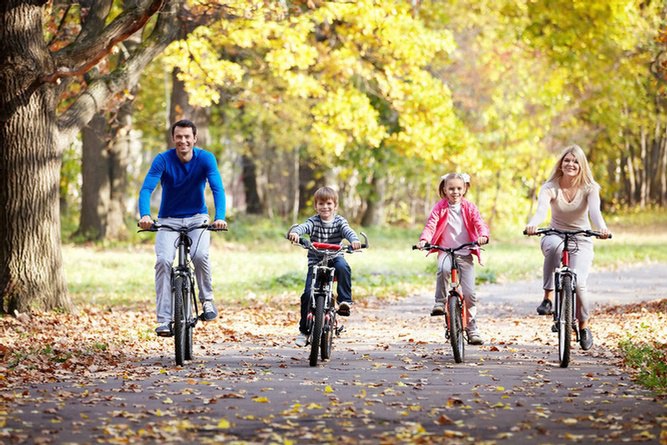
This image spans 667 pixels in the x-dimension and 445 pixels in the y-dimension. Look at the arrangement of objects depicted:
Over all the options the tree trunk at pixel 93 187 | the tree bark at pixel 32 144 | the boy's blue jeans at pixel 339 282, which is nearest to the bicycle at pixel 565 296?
the boy's blue jeans at pixel 339 282

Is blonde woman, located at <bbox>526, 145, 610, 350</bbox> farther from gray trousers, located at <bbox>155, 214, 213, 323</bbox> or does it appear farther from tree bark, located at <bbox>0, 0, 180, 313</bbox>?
tree bark, located at <bbox>0, 0, 180, 313</bbox>

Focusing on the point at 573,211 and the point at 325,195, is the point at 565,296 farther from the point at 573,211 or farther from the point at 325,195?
the point at 325,195

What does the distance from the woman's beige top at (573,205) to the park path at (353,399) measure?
1.36 m

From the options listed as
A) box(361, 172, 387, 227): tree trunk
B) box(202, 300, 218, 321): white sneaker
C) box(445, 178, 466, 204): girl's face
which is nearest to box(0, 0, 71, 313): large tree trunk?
box(202, 300, 218, 321): white sneaker

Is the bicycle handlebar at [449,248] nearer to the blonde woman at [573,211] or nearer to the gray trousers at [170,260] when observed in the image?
the blonde woman at [573,211]

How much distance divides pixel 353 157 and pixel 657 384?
32.7 meters

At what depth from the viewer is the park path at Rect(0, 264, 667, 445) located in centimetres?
735

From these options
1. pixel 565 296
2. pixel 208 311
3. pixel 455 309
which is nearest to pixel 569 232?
pixel 565 296

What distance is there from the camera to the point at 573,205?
11594 mm

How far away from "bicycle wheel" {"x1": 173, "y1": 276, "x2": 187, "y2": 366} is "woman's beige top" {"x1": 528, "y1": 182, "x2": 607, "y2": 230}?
3601 mm

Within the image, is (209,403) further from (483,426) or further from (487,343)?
(487,343)

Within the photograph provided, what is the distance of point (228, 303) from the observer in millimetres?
18641

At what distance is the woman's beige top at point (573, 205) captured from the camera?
37.8 feet

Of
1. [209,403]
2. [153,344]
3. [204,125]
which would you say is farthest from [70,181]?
[209,403]
